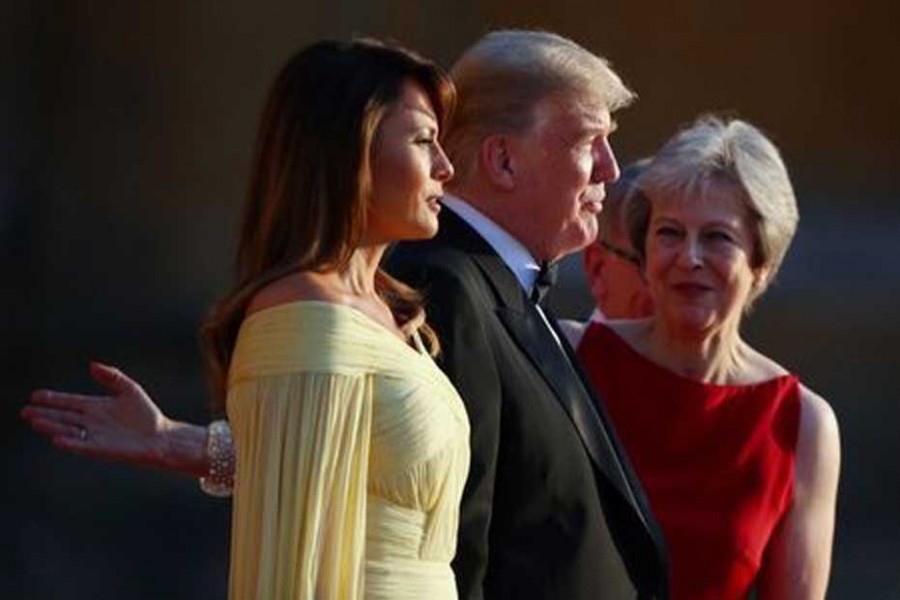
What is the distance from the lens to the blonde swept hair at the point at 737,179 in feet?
15.9

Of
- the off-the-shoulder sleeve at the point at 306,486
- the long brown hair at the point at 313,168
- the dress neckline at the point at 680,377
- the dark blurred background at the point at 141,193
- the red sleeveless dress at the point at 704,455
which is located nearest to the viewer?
the off-the-shoulder sleeve at the point at 306,486

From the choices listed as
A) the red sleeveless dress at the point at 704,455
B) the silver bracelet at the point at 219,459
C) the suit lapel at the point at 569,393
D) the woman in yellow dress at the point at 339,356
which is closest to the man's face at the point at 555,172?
the suit lapel at the point at 569,393

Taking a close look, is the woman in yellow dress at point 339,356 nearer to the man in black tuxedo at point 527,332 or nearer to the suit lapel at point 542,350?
the man in black tuxedo at point 527,332

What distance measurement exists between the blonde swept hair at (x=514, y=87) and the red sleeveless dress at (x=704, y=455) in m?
0.84

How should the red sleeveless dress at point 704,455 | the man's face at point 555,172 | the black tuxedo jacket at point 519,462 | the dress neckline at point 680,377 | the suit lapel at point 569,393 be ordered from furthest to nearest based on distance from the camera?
the dress neckline at point 680,377, the red sleeveless dress at point 704,455, the man's face at point 555,172, the suit lapel at point 569,393, the black tuxedo jacket at point 519,462

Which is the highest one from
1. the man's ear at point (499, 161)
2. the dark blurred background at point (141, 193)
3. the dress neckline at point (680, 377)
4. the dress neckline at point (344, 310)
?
the man's ear at point (499, 161)

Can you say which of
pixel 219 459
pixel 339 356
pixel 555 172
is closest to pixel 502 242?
pixel 555 172

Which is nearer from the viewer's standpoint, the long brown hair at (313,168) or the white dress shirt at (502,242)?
the long brown hair at (313,168)

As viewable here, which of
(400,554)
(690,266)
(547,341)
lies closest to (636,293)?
(690,266)

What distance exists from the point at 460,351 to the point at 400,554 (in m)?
0.36

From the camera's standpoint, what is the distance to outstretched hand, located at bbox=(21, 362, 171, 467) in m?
3.97

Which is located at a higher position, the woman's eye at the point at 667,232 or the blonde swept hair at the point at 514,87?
the blonde swept hair at the point at 514,87

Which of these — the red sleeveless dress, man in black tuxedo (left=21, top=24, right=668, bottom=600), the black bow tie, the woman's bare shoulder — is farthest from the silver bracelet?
the red sleeveless dress

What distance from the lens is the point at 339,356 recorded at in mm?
3473
